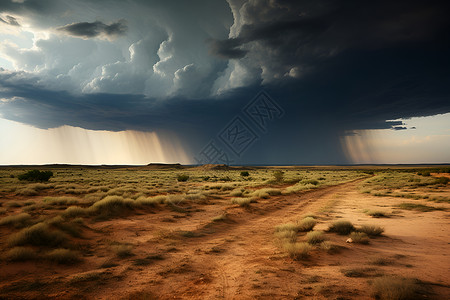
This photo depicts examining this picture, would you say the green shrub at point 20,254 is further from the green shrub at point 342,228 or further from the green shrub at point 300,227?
the green shrub at point 342,228

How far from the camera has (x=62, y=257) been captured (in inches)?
265

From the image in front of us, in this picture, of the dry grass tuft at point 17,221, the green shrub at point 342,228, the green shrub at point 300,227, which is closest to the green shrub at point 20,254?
the dry grass tuft at point 17,221

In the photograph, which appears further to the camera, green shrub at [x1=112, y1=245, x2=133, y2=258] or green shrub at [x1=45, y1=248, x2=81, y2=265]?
green shrub at [x1=112, y1=245, x2=133, y2=258]

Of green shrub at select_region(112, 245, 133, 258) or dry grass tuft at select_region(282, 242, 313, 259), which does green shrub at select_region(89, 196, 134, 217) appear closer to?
green shrub at select_region(112, 245, 133, 258)

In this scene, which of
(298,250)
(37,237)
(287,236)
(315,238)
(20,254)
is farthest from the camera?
(287,236)

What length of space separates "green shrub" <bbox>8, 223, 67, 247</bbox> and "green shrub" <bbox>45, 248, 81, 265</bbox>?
1.10m

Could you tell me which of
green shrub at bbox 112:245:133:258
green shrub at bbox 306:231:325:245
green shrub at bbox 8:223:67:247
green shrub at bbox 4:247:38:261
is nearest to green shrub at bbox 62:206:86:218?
green shrub at bbox 8:223:67:247

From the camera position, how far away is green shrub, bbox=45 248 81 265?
6.69 meters

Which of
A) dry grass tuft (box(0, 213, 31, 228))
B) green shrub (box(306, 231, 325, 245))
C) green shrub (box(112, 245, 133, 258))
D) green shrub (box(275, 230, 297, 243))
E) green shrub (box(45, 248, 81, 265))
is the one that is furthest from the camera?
dry grass tuft (box(0, 213, 31, 228))

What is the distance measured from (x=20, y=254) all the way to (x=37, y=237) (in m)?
1.23

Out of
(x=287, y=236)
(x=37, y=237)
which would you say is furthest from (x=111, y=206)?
(x=287, y=236)

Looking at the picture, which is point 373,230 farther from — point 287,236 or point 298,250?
point 298,250

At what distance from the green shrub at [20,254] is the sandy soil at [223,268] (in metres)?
0.27

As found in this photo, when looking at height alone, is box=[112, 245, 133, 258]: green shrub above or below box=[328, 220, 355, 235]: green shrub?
above
